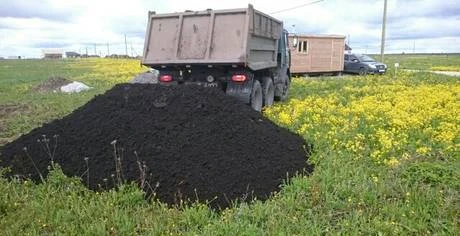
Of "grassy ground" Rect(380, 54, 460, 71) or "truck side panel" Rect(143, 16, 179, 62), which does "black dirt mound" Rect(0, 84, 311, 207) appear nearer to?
"truck side panel" Rect(143, 16, 179, 62)

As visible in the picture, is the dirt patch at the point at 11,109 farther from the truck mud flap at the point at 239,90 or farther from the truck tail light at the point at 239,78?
the truck tail light at the point at 239,78

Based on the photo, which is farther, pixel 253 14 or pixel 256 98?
pixel 256 98

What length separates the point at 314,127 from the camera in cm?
872

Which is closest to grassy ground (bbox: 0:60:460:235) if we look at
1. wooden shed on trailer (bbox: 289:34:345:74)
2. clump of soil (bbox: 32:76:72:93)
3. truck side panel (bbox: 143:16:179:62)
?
truck side panel (bbox: 143:16:179:62)

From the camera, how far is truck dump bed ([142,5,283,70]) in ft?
30.3

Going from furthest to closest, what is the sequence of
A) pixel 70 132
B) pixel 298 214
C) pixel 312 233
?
pixel 70 132
pixel 298 214
pixel 312 233

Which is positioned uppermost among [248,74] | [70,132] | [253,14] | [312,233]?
[253,14]

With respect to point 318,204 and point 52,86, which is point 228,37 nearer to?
point 318,204

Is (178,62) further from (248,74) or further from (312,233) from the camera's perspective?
(312,233)

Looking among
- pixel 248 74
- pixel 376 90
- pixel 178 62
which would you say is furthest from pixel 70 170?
pixel 376 90

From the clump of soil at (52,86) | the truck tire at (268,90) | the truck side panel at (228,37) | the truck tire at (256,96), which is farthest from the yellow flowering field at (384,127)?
the clump of soil at (52,86)

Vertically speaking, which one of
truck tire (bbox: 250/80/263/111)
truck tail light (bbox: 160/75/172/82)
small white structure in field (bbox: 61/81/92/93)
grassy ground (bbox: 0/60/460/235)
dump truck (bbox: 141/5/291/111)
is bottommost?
grassy ground (bbox: 0/60/460/235)

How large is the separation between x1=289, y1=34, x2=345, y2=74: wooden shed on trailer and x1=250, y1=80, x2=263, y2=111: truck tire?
50.8 feet

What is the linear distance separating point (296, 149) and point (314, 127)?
200 centimetres
